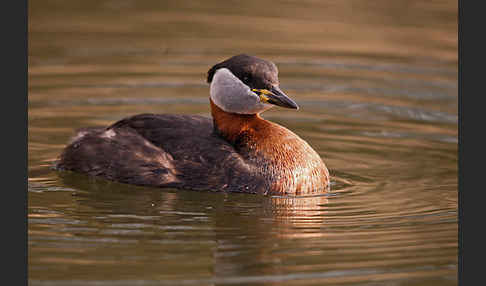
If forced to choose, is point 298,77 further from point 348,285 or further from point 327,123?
point 348,285

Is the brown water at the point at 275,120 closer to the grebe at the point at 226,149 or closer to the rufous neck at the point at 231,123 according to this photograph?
the grebe at the point at 226,149

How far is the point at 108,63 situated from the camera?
14.9 metres

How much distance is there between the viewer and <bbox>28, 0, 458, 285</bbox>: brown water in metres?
7.62

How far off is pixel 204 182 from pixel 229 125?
0.69 m

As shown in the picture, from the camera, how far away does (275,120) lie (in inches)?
502

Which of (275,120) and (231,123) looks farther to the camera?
(275,120)

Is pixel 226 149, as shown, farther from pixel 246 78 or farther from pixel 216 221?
pixel 216 221

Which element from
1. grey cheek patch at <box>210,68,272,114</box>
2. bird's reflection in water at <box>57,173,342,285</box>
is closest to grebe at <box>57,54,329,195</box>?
grey cheek patch at <box>210,68,272,114</box>

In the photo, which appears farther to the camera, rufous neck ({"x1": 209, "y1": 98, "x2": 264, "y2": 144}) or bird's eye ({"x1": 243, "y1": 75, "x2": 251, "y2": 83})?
rufous neck ({"x1": 209, "y1": 98, "x2": 264, "y2": 144})

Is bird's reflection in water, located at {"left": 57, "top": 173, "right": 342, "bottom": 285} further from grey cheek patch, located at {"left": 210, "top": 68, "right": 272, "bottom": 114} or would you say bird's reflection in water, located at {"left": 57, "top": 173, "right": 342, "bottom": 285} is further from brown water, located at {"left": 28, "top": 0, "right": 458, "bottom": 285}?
grey cheek patch, located at {"left": 210, "top": 68, "right": 272, "bottom": 114}

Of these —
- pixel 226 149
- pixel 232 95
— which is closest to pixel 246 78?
pixel 232 95

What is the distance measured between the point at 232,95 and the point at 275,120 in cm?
291

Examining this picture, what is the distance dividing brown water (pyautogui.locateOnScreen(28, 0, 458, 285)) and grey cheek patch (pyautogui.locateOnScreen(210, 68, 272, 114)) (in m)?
0.93

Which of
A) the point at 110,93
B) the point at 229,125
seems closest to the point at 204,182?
the point at 229,125
